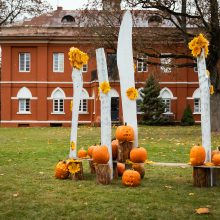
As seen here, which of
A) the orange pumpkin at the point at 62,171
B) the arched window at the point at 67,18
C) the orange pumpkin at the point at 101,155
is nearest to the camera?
the orange pumpkin at the point at 101,155

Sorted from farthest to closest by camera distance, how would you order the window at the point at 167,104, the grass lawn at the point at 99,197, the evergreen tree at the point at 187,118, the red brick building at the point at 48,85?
the window at the point at 167,104 < the red brick building at the point at 48,85 < the evergreen tree at the point at 187,118 < the grass lawn at the point at 99,197

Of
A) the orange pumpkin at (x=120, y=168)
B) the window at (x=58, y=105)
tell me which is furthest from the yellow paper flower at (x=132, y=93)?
the window at (x=58, y=105)

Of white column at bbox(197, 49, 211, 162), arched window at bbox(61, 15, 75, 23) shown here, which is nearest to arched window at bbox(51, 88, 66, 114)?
arched window at bbox(61, 15, 75, 23)

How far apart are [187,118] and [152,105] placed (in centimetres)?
317

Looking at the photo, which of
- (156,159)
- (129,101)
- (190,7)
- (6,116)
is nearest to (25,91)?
(6,116)

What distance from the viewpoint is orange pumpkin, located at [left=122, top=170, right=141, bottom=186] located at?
27.2ft

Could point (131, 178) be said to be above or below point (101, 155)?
below

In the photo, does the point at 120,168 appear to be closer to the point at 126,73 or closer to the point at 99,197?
the point at 126,73

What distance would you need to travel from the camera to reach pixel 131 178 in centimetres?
832

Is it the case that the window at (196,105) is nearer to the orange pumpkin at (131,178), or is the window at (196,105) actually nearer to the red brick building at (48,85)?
the red brick building at (48,85)

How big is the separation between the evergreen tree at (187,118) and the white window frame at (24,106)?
1314 cm

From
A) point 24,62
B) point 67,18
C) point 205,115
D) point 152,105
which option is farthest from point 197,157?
point 67,18

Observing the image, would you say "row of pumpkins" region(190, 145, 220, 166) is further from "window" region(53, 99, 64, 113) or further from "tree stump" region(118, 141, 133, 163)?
"window" region(53, 99, 64, 113)

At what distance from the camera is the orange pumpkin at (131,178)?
8.30 metres
